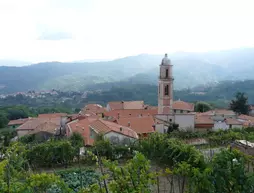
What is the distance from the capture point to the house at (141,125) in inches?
1016

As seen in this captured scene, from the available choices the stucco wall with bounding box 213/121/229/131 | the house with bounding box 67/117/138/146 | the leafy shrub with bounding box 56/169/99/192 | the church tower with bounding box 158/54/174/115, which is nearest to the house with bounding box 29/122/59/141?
the house with bounding box 67/117/138/146

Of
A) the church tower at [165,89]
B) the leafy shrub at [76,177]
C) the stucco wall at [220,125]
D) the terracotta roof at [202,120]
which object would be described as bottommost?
the stucco wall at [220,125]

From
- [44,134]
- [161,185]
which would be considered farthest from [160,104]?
[161,185]

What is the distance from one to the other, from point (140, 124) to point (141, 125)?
18cm

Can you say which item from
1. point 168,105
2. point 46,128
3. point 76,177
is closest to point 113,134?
point 76,177

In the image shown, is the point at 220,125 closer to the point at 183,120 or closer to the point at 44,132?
the point at 183,120

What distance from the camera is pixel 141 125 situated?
87.3 ft

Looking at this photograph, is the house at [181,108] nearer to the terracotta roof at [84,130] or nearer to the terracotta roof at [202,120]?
the terracotta roof at [202,120]

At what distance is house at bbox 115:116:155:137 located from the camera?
84.6ft

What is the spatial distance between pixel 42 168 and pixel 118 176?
40.6ft

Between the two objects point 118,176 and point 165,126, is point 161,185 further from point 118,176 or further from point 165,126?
point 165,126

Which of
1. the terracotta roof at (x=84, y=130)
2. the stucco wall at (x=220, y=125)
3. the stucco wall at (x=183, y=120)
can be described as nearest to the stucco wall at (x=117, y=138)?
the terracotta roof at (x=84, y=130)

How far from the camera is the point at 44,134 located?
93.9ft

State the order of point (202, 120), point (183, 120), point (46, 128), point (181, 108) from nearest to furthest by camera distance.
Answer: point (46, 128) → point (183, 120) → point (202, 120) → point (181, 108)
